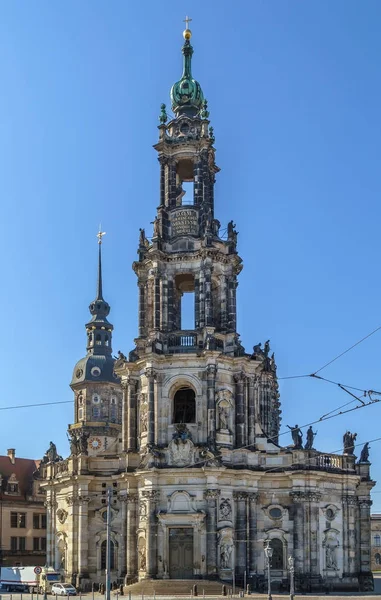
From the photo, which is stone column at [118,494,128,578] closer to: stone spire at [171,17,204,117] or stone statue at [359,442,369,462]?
stone statue at [359,442,369,462]

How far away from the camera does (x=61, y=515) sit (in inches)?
2800

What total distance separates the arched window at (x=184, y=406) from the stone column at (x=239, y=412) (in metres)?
3.09

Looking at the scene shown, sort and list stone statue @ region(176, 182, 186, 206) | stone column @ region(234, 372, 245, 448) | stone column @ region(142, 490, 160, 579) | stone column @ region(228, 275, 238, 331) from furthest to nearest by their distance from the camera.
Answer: stone statue @ region(176, 182, 186, 206)
stone column @ region(228, 275, 238, 331)
stone column @ region(234, 372, 245, 448)
stone column @ region(142, 490, 160, 579)

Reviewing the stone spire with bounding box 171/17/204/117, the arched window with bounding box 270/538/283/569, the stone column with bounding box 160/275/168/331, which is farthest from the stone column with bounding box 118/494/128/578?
the stone spire with bounding box 171/17/204/117

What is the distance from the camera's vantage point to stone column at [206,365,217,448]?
63.9 meters

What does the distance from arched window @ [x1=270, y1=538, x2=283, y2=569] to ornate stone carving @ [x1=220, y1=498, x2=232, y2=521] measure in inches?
154

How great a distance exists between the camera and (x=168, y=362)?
65812 millimetres

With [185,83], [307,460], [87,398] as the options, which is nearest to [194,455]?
[307,460]

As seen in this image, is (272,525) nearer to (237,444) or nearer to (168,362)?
(237,444)

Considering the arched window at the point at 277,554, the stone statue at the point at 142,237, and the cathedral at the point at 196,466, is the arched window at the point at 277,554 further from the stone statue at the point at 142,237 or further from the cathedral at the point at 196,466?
the stone statue at the point at 142,237

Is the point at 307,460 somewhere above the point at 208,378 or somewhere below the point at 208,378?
below

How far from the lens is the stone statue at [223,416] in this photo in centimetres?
6519

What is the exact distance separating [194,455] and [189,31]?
33.4m

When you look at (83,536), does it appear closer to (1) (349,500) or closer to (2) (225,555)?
(2) (225,555)
